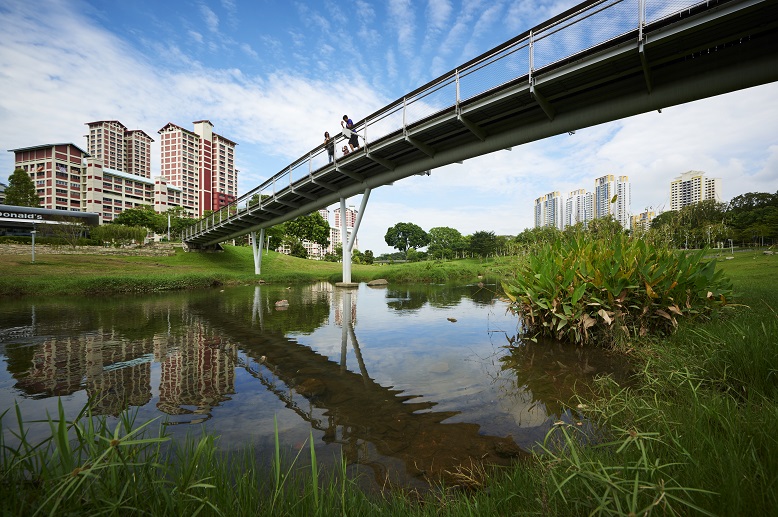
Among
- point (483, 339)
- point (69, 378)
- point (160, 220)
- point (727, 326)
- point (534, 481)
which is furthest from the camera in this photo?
point (160, 220)

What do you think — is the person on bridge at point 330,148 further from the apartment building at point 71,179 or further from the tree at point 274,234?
the apartment building at point 71,179

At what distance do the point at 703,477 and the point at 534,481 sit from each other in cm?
77

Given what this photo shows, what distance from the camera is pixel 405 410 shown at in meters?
3.85

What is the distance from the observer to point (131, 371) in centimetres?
529

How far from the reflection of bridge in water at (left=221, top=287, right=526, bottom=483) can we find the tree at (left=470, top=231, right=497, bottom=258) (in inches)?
2062

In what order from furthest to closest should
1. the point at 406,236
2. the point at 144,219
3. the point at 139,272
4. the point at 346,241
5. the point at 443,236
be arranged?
the point at 406,236
the point at 443,236
the point at 144,219
the point at 139,272
the point at 346,241

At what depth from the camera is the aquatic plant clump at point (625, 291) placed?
5.29 metres

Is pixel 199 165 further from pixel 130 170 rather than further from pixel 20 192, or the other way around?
pixel 20 192

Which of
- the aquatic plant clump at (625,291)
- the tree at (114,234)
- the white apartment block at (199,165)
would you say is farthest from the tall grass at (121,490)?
the white apartment block at (199,165)

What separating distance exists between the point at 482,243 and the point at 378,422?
2195 inches

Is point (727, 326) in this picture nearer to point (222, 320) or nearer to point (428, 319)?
point (428, 319)

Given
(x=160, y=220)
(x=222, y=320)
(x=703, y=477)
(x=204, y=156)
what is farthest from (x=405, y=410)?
(x=204, y=156)

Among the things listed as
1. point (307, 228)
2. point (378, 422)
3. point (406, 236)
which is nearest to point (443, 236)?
point (406, 236)

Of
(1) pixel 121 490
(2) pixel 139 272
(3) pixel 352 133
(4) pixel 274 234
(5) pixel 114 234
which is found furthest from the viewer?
(4) pixel 274 234
